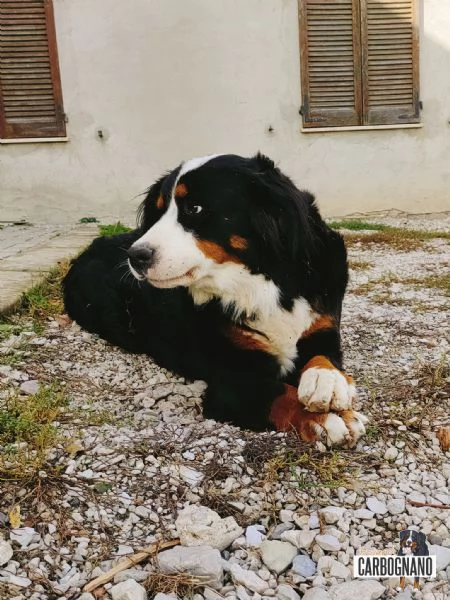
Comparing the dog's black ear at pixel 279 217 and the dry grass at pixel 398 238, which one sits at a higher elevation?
the dog's black ear at pixel 279 217

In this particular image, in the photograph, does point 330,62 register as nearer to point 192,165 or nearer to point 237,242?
point 192,165

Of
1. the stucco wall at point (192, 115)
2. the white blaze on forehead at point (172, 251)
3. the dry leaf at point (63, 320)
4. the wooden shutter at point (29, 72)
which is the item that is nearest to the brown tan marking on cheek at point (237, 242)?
the white blaze on forehead at point (172, 251)

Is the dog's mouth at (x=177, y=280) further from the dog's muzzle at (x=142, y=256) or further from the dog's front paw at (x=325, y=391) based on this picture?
the dog's front paw at (x=325, y=391)

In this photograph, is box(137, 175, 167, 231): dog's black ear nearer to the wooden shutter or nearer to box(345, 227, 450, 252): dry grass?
box(345, 227, 450, 252): dry grass

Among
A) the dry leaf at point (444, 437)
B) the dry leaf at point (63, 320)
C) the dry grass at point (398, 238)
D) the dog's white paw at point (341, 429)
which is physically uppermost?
the dog's white paw at point (341, 429)

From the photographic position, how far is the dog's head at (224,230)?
1.98 meters

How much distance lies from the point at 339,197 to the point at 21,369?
22.9 feet

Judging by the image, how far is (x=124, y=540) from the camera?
1.38 m

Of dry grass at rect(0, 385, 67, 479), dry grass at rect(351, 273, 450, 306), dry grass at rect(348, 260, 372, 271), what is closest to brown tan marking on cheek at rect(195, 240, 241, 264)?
dry grass at rect(0, 385, 67, 479)

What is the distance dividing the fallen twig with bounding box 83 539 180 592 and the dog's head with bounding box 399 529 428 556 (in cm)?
52

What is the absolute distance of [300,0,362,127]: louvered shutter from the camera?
816 cm

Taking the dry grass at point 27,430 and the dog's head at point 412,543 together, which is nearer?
the dog's head at point 412,543

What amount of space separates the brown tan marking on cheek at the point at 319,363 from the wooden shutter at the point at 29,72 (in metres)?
7.12

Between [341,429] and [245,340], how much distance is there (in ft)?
1.72
